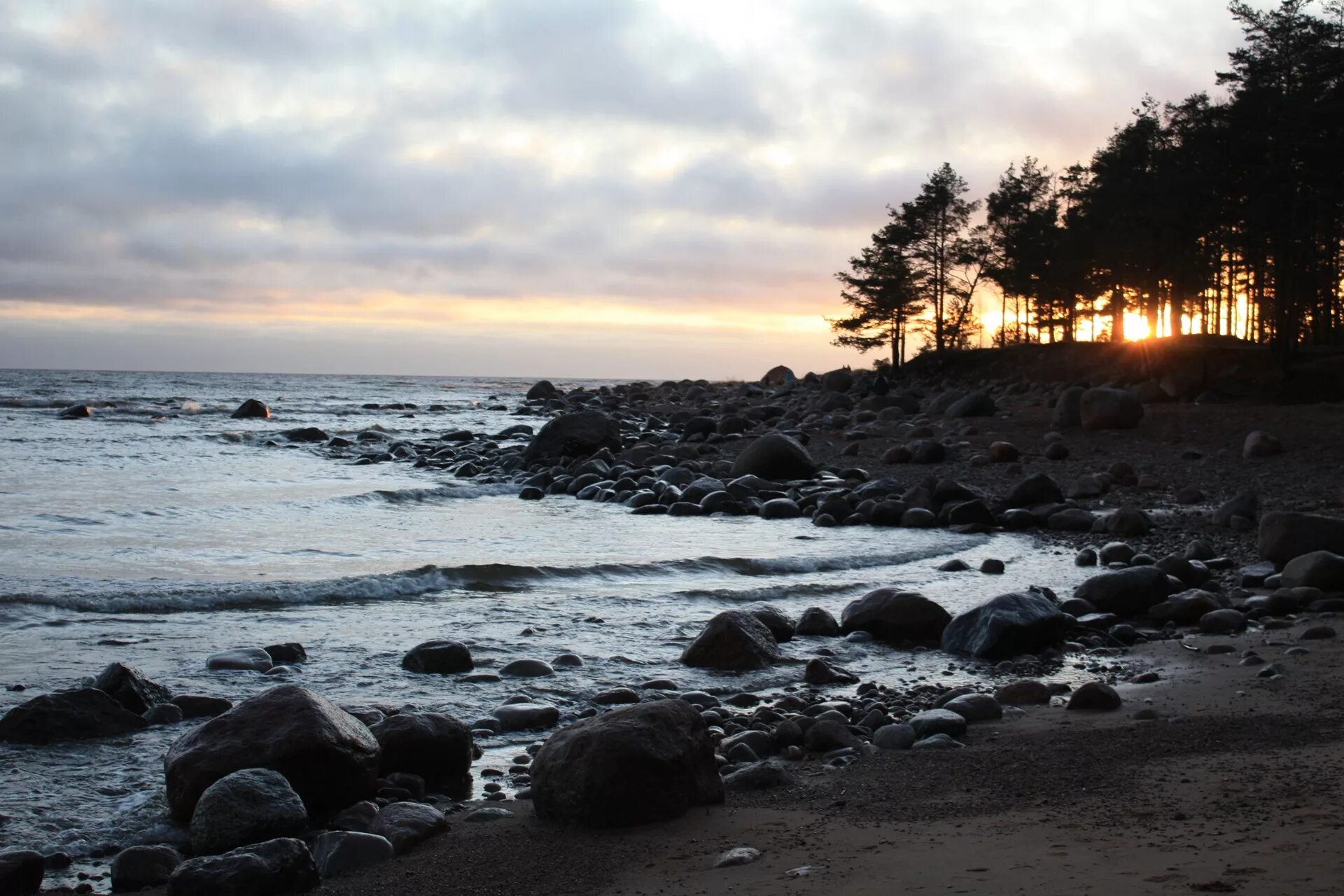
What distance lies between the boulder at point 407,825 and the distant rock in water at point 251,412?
38.3 meters

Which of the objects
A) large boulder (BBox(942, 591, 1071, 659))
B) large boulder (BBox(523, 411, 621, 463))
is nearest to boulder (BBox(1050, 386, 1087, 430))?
large boulder (BBox(523, 411, 621, 463))

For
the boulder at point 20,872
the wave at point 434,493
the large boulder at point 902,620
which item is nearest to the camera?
the boulder at point 20,872

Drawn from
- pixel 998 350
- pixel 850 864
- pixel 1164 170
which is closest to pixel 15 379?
pixel 998 350

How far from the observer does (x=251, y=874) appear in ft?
11.5

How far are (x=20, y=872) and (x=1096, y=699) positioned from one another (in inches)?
186

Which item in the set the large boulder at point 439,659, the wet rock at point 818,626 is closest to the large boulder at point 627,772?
the large boulder at point 439,659

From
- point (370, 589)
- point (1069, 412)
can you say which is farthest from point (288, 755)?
point (1069, 412)

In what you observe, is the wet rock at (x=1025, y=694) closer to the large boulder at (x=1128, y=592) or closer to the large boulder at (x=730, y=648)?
the large boulder at (x=730, y=648)

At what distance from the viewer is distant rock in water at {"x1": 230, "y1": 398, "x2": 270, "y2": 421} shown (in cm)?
4003

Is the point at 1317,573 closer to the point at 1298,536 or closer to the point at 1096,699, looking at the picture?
the point at 1298,536

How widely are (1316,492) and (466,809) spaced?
12.8m

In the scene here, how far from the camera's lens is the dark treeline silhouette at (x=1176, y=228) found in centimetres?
2784

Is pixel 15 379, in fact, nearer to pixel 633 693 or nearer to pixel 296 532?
pixel 296 532

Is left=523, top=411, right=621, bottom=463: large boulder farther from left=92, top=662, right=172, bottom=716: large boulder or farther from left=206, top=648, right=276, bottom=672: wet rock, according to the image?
left=92, top=662, right=172, bottom=716: large boulder
